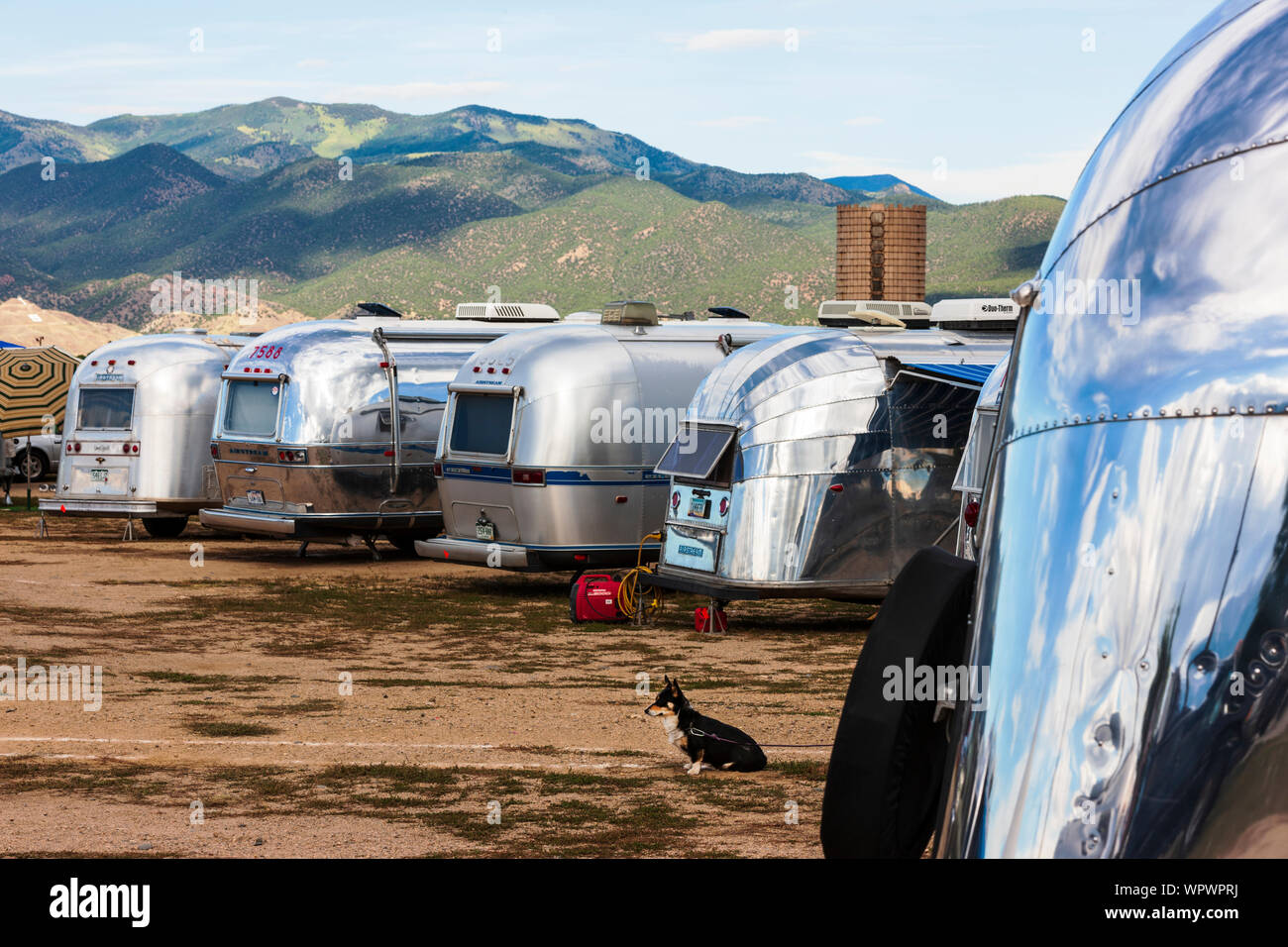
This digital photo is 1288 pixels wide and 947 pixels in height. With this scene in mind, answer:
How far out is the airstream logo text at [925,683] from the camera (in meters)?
3.61

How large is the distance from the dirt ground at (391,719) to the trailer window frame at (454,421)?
1613 millimetres

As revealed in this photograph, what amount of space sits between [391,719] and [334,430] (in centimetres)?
862

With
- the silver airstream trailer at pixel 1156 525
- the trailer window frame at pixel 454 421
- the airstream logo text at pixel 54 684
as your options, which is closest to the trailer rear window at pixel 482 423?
the trailer window frame at pixel 454 421

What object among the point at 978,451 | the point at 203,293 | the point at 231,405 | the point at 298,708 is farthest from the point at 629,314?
the point at 203,293

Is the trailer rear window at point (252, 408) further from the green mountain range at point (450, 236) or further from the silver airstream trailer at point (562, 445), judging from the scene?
the green mountain range at point (450, 236)

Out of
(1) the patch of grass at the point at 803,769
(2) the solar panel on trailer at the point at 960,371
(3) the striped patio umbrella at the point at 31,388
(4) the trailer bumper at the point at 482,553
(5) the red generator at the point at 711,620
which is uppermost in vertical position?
(3) the striped patio umbrella at the point at 31,388

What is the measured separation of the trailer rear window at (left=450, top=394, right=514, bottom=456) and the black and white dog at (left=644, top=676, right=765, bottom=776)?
7.79 metres

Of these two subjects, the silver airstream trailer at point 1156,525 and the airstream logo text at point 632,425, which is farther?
the airstream logo text at point 632,425

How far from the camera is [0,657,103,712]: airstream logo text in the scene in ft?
38.5

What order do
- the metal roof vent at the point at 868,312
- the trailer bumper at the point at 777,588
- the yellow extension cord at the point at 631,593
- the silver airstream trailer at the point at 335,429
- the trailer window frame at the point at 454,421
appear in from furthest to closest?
the silver airstream trailer at the point at 335,429, the metal roof vent at the point at 868,312, the trailer window frame at the point at 454,421, the yellow extension cord at the point at 631,593, the trailer bumper at the point at 777,588

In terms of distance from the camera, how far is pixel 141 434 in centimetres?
2195

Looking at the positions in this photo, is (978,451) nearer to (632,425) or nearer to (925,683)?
(632,425)

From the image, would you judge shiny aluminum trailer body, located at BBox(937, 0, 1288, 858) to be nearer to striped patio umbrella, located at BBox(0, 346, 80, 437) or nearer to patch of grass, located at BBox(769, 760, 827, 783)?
patch of grass, located at BBox(769, 760, 827, 783)
